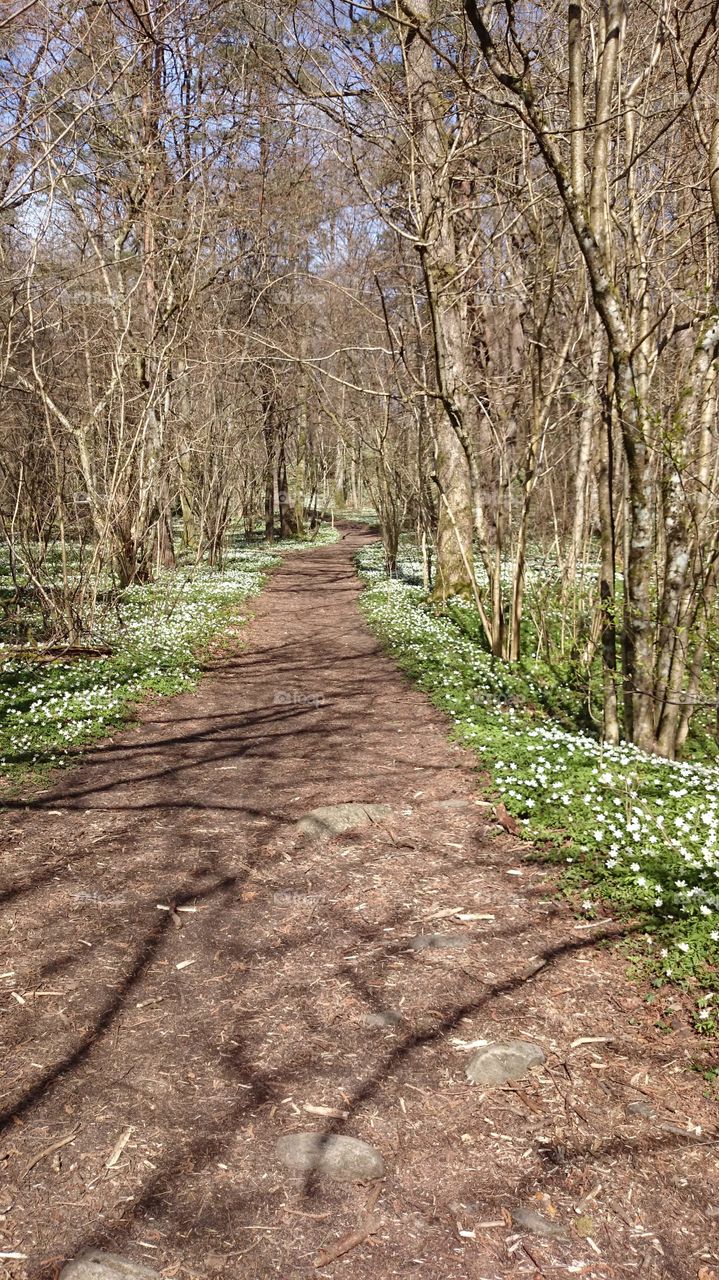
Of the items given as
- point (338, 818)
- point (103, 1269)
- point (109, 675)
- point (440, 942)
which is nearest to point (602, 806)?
point (440, 942)

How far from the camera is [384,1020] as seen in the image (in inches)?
172

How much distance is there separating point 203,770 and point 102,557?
5.58 metres

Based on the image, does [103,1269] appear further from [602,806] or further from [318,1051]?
[602,806]

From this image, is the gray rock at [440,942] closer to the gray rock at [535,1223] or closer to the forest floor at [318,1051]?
the forest floor at [318,1051]

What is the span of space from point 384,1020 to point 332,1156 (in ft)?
3.23

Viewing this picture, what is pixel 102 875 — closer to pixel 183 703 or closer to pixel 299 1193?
pixel 299 1193

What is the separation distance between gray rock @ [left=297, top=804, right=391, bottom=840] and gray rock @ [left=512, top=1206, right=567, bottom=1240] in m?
3.70

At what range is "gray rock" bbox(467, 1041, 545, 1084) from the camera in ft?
12.9

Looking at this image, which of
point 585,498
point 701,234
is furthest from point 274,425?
point 701,234

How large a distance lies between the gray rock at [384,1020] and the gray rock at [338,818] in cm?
233

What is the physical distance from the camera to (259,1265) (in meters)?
2.95

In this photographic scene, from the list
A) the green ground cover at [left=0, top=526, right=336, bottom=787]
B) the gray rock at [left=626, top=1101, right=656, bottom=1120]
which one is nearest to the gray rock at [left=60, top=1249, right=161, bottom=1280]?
the gray rock at [left=626, top=1101, right=656, bottom=1120]

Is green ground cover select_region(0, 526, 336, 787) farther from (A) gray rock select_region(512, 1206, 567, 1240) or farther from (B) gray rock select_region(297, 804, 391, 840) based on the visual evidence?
(A) gray rock select_region(512, 1206, 567, 1240)

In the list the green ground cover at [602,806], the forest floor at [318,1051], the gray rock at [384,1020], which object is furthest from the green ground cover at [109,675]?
the gray rock at [384,1020]
